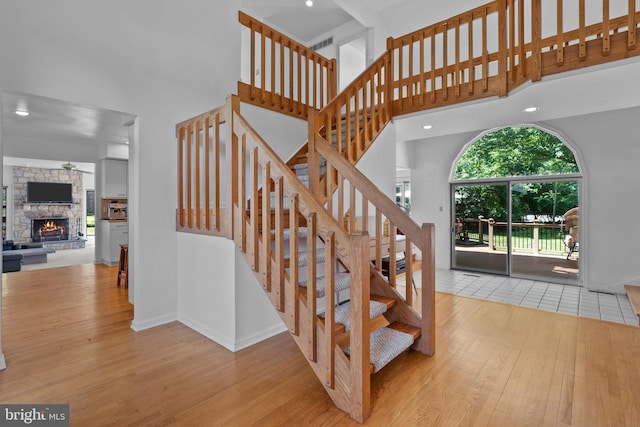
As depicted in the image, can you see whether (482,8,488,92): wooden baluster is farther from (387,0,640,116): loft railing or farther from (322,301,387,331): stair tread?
(322,301,387,331): stair tread

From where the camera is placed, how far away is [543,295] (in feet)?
15.3

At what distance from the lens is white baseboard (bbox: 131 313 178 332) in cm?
306

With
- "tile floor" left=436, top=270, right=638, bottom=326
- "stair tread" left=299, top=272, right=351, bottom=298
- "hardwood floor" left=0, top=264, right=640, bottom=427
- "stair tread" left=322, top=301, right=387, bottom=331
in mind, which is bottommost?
"tile floor" left=436, top=270, right=638, bottom=326

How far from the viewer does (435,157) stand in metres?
6.96

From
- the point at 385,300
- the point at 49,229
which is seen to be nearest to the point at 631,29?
the point at 385,300

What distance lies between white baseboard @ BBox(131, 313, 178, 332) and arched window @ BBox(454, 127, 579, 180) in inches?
237

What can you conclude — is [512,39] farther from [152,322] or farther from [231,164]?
[152,322]

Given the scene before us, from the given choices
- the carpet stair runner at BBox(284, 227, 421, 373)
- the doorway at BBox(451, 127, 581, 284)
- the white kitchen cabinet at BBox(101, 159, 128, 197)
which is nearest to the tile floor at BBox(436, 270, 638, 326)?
the doorway at BBox(451, 127, 581, 284)

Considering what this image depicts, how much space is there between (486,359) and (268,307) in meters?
1.90

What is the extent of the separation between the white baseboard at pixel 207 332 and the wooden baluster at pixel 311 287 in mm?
970

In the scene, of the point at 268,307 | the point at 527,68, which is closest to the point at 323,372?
the point at 268,307

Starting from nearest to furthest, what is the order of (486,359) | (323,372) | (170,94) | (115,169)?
(323,372), (486,359), (170,94), (115,169)

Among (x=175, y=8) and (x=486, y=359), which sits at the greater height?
(x=175, y=8)

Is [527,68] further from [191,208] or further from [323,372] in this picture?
[191,208]
